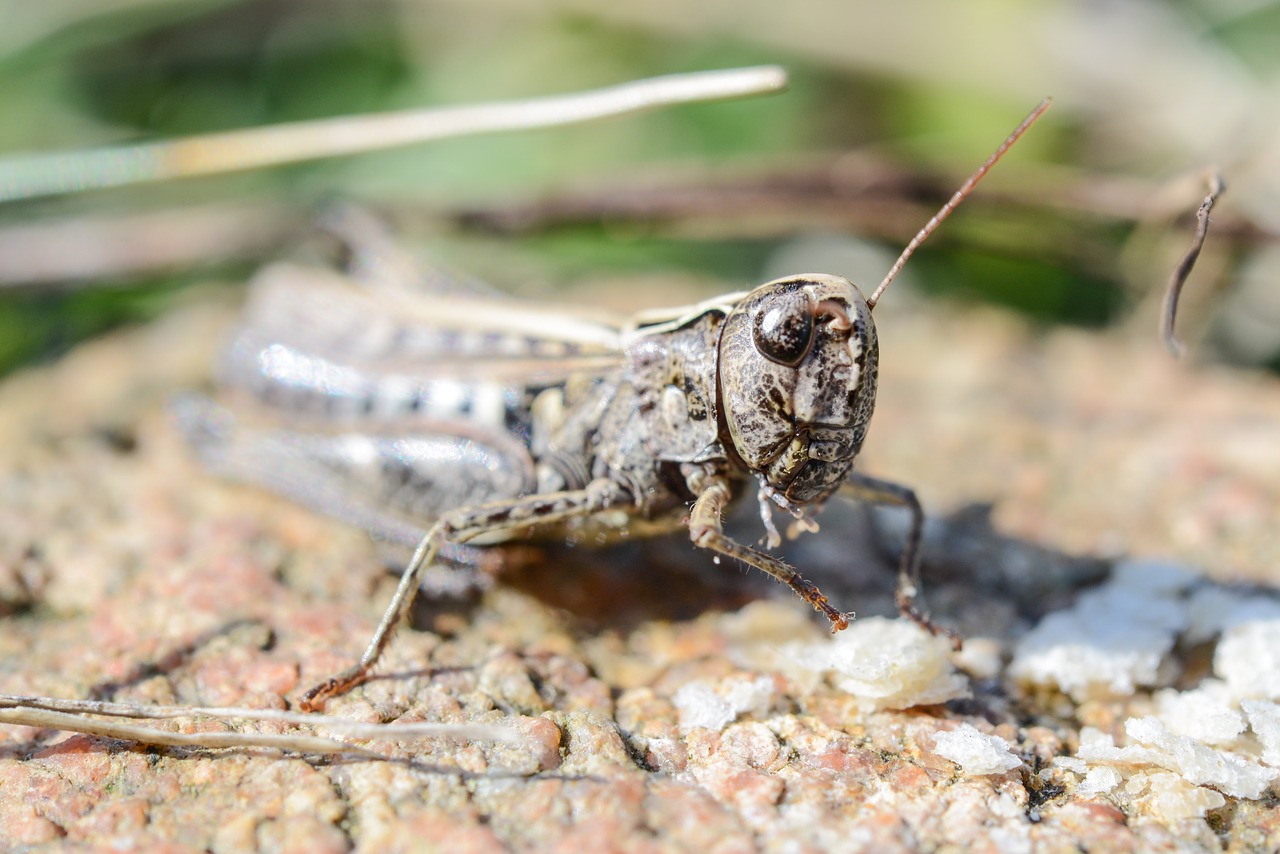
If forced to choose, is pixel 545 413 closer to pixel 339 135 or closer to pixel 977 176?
pixel 339 135

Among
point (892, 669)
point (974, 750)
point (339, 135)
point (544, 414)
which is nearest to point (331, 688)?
point (544, 414)

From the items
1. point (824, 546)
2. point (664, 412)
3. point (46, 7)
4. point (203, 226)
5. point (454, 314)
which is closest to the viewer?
point (664, 412)

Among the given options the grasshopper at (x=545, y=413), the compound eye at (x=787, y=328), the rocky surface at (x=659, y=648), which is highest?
the compound eye at (x=787, y=328)

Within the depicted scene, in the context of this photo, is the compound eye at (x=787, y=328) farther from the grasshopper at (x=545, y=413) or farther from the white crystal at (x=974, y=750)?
the white crystal at (x=974, y=750)

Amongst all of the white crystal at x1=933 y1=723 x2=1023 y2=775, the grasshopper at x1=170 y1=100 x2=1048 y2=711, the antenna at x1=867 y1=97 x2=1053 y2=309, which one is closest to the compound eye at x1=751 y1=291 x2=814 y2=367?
the grasshopper at x1=170 y1=100 x2=1048 y2=711

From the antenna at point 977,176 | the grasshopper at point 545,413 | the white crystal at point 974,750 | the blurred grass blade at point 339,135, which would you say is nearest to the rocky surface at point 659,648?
the white crystal at point 974,750

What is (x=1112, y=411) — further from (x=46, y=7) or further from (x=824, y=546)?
(x=46, y=7)

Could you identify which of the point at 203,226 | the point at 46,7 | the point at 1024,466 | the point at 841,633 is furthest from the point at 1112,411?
the point at 46,7
